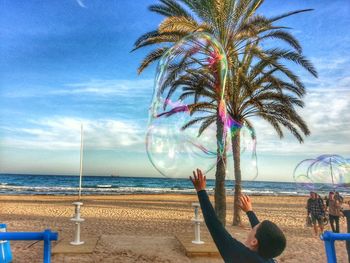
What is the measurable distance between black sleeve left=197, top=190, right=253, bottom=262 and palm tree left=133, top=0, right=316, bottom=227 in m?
9.66

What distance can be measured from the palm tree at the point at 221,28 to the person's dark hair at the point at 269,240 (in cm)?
984

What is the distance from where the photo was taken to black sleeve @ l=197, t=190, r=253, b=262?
199 centimetres

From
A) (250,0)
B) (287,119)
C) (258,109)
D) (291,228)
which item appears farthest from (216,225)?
(291,228)

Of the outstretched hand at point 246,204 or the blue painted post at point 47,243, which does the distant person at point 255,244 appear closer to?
the outstretched hand at point 246,204

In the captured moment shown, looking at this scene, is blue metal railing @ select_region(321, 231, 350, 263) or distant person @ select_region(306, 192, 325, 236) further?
distant person @ select_region(306, 192, 325, 236)

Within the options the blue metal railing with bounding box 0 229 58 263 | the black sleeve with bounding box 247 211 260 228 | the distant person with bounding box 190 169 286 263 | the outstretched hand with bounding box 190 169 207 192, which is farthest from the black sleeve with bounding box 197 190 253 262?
the blue metal railing with bounding box 0 229 58 263

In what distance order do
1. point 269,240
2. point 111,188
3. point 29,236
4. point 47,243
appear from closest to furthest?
point 269,240, point 29,236, point 47,243, point 111,188

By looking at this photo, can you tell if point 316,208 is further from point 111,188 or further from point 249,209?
point 111,188

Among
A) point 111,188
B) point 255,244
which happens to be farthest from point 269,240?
point 111,188

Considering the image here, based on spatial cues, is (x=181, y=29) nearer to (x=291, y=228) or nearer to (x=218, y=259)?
(x=218, y=259)

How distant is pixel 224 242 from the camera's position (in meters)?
2.06

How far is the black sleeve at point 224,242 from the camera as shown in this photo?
199 centimetres

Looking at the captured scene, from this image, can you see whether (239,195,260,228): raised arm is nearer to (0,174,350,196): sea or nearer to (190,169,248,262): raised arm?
(190,169,248,262): raised arm

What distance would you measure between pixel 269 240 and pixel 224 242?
0.27m
